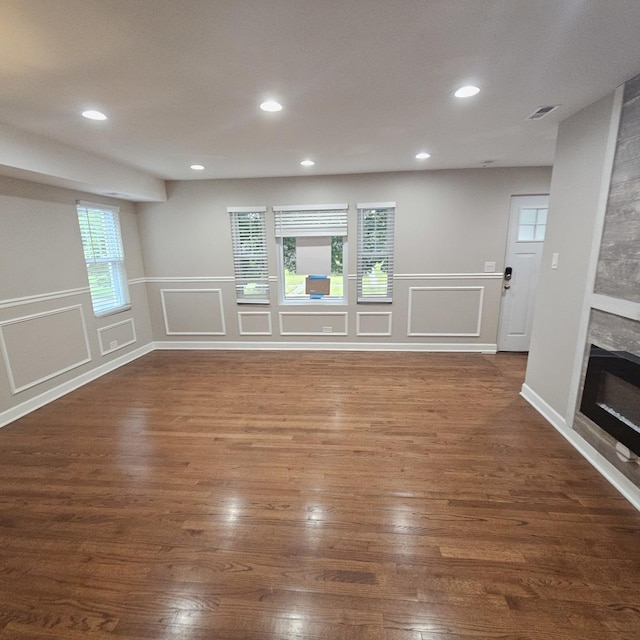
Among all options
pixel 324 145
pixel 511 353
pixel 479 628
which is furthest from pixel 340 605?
pixel 511 353

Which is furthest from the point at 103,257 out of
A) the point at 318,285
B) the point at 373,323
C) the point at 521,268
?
the point at 521,268

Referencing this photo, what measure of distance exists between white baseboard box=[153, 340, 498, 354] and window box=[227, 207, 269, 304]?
2.29 ft

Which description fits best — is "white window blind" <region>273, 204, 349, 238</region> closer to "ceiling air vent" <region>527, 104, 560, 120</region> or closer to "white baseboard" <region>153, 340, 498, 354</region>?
"white baseboard" <region>153, 340, 498, 354</region>

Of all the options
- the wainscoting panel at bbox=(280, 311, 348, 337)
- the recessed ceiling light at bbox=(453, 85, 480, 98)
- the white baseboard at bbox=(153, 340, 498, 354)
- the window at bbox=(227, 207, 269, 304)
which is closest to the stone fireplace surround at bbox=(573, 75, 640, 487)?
the recessed ceiling light at bbox=(453, 85, 480, 98)

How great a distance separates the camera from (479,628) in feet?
4.15

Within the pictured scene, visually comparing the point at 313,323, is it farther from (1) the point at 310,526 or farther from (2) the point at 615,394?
(2) the point at 615,394

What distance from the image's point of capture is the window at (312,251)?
4.45m

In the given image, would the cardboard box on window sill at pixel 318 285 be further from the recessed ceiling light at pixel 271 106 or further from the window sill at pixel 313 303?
the recessed ceiling light at pixel 271 106

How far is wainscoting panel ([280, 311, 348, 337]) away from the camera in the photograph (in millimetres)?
4719

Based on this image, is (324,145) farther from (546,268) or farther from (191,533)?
(191,533)

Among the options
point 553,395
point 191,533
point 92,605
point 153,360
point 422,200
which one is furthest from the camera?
point 153,360

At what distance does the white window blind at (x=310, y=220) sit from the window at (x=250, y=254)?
268 mm

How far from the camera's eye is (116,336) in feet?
14.1

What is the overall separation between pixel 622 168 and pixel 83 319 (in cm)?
508
